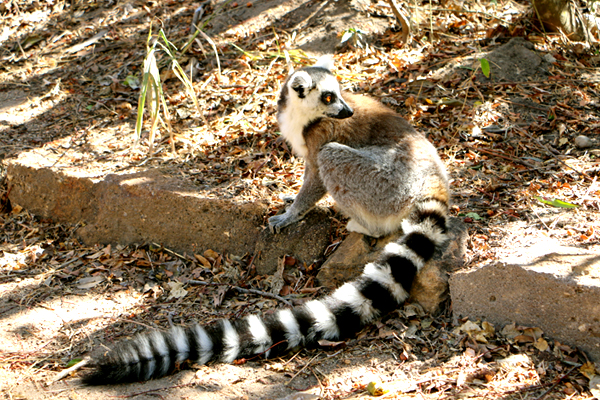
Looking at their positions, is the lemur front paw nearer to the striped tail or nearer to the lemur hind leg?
the lemur hind leg

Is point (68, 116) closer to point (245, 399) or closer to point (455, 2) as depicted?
point (245, 399)

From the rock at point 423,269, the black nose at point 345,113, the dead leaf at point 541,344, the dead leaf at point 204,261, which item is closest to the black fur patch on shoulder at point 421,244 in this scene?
the rock at point 423,269

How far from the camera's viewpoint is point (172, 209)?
4.81 metres

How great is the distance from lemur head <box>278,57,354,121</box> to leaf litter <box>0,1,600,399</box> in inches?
35.7

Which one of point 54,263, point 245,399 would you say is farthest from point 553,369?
point 54,263

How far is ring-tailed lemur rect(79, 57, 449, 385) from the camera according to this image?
3.26m

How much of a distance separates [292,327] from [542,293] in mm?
1590

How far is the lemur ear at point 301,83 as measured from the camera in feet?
14.0

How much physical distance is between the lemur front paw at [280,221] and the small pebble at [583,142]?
2793 mm

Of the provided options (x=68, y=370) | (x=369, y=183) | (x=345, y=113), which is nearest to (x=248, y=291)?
(x=369, y=183)

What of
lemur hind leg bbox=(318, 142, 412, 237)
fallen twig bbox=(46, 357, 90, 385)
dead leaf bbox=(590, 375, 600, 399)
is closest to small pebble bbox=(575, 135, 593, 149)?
lemur hind leg bbox=(318, 142, 412, 237)

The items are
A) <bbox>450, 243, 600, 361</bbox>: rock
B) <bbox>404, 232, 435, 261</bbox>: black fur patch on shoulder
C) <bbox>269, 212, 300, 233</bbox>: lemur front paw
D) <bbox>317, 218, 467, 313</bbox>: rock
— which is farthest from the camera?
<bbox>269, 212, 300, 233</bbox>: lemur front paw

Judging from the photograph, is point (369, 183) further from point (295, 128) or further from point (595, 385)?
point (595, 385)

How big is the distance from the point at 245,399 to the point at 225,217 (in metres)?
2.02
